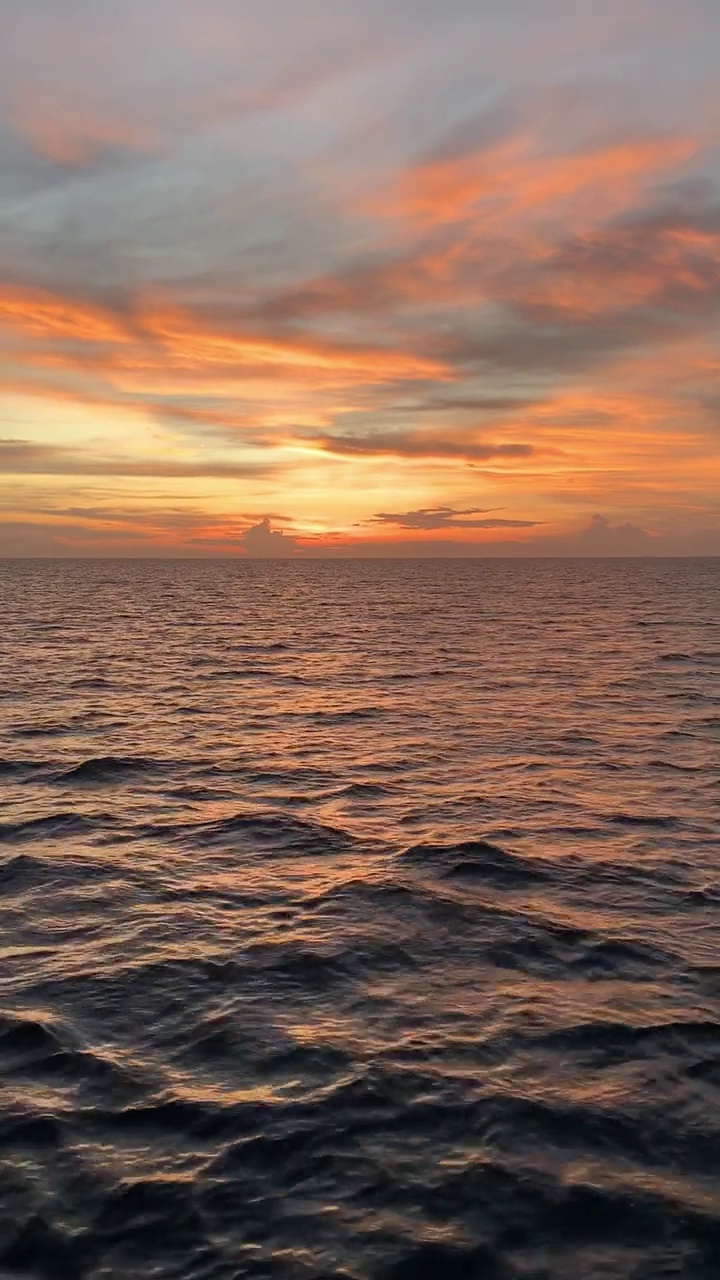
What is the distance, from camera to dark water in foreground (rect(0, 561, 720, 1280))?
366 inches

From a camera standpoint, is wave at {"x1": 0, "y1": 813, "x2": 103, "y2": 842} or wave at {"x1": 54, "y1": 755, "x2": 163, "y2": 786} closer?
wave at {"x1": 0, "y1": 813, "x2": 103, "y2": 842}

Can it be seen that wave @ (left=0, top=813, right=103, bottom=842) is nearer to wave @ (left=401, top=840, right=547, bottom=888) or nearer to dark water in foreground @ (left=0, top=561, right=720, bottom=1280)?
dark water in foreground @ (left=0, top=561, right=720, bottom=1280)

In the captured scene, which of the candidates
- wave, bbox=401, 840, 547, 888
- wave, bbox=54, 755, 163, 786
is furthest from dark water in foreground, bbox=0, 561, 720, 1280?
wave, bbox=54, 755, 163, 786

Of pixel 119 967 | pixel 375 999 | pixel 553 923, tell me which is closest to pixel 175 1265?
pixel 375 999

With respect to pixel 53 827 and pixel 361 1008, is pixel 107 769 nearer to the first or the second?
pixel 53 827

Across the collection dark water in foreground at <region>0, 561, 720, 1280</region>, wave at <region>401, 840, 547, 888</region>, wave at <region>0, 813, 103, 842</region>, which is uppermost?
wave at <region>0, 813, 103, 842</region>

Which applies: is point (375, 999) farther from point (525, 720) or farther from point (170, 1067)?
point (525, 720)

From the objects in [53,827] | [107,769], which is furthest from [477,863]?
[107,769]

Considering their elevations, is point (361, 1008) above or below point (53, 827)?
below

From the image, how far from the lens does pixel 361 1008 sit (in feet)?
44.8

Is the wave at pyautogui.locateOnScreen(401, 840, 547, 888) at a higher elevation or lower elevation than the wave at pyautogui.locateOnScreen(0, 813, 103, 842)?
lower

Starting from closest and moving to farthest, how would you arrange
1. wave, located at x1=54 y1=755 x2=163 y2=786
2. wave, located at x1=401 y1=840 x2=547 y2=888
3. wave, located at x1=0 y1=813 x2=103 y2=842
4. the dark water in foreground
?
the dark water in foreground
wave, located at x1=401 y1=840 x2=547 y2=888
wave, located at x1=0 y1=813 x2=103 y2=842
wave, located at x1=54 y1=755 x2=163 y2=786

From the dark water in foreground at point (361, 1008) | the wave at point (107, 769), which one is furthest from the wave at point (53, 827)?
Result: the wave at point (107, 769)

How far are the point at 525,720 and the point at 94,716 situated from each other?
18.5m
